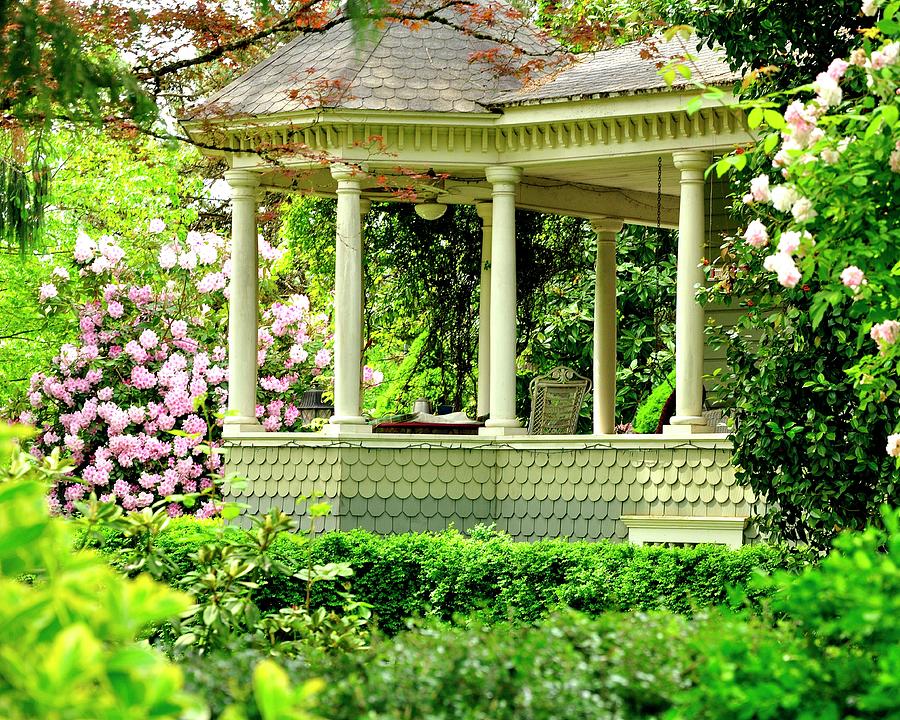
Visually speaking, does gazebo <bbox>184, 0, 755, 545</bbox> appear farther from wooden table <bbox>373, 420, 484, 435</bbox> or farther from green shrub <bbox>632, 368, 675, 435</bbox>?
green shrub <bbox>632, 368, 675, 435</bbox>

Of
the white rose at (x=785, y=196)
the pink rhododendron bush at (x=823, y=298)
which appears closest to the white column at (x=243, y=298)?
the pink rhododendron bush at (x=823, y=298)

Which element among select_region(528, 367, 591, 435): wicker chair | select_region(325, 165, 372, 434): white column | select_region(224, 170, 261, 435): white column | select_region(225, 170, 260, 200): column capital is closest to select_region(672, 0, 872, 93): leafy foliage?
select_region(325, 165, 372, 434): white column

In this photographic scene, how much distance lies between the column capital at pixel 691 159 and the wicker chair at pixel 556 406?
105 inches

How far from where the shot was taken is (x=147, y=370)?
1576cm

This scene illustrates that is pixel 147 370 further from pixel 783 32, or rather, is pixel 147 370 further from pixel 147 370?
pixel 783 32

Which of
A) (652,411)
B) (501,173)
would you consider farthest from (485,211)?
(652,411)

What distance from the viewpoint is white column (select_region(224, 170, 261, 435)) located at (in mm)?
13000

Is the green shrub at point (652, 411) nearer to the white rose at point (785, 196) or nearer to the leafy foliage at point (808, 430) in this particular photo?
the leafy foliage at point (808, 430)

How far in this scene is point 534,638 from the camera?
13.1ft

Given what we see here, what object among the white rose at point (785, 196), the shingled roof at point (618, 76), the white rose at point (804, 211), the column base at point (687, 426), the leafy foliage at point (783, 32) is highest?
the shingled roof at point (618, 76)

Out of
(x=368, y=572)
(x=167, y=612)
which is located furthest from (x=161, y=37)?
(x=167, y=612)

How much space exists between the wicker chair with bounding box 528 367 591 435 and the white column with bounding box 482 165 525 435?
3.33 ft

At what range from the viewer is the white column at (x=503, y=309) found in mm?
12383

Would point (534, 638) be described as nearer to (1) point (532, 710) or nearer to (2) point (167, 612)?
(1) point (532, 710)
